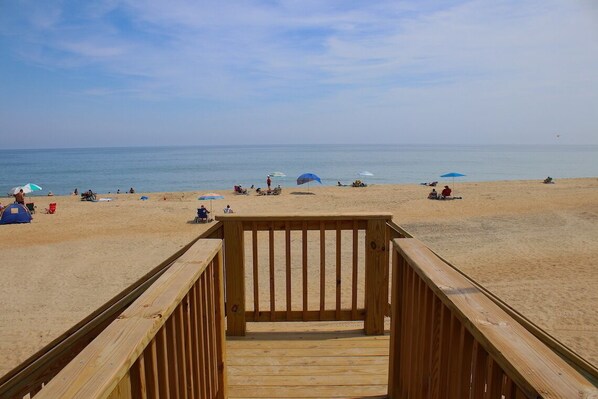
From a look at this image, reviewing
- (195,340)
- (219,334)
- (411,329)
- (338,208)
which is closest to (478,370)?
(411,329)

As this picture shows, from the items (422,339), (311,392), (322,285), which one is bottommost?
(311,392)

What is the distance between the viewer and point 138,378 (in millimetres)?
1479

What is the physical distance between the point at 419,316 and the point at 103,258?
12809mm

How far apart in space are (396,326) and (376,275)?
1334 millimetres

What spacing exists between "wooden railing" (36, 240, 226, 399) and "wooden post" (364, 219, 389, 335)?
5.44 feet

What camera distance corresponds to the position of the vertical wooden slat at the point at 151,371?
5.22ft

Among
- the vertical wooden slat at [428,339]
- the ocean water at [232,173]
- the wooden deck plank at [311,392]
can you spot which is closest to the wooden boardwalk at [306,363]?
the wooden deck plank at [311,392]

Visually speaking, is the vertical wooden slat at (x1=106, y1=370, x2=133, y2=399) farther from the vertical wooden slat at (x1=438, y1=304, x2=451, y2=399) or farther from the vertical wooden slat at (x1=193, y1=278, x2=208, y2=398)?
the vertical wooden slat at (x1=438, y1=304, x2=451, y2=399)

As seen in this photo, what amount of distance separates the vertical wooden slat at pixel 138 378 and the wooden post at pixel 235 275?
8.13ft

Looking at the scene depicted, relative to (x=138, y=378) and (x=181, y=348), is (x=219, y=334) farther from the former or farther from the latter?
(x=138, y=378)

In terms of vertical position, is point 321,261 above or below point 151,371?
below

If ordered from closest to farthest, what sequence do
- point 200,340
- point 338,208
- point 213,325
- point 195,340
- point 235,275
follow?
point 195,340 < point 200,340 < point 213,325 < point 235,275 < point 338,208

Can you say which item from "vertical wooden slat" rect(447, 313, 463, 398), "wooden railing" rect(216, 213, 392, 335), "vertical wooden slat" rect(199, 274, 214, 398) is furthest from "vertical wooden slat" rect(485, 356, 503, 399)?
"wooden railing" rect(216, 213, 392, 335)

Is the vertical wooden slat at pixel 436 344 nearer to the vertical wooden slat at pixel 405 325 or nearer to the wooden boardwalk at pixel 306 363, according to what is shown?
the vertical wooden slat at pixel 405 325
